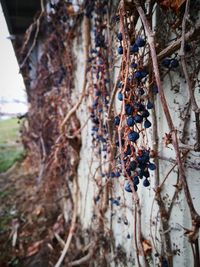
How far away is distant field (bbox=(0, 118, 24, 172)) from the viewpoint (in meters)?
8.25

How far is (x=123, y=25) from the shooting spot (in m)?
1.23

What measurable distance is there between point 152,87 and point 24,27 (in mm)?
4351

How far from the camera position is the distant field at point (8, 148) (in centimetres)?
825

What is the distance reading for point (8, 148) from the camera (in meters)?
10.4

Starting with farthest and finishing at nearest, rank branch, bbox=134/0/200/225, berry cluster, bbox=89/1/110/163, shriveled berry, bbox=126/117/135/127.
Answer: berry cluster, bbox=89/1/110/163 → shriveled berry, bbox=126/117/135/127 → branch, bbox=134/0/200/225

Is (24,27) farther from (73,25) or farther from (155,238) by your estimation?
(155,238)

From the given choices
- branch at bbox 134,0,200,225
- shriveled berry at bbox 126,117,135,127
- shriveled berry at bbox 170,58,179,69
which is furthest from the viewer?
shriveled berry at bbox 170,58,179,69

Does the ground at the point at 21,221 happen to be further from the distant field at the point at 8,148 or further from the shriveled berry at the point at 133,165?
the shriveled berry at the point at 133,165

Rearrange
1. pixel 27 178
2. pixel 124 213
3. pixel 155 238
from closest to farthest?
pixel 155 238 < pixel 124 213 < pixel 27 178

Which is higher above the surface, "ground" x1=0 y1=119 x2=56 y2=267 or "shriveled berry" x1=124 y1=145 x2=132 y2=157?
"shriveled berry" x1=124 y1=145 x2=132 y2=157

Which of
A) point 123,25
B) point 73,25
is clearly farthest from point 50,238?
point 123,25

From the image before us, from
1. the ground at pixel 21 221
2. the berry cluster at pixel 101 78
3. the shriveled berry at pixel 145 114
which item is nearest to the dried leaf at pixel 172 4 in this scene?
the shriveled berry at pixel 145 114

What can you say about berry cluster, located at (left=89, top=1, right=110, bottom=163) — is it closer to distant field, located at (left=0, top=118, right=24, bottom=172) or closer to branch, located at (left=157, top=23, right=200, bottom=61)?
branch, located at (left=157, top=23, right=200, bottom=61)

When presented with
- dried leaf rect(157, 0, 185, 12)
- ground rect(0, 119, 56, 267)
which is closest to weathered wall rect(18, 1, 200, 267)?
dried leaf rect(157, 0, 185, 12)
